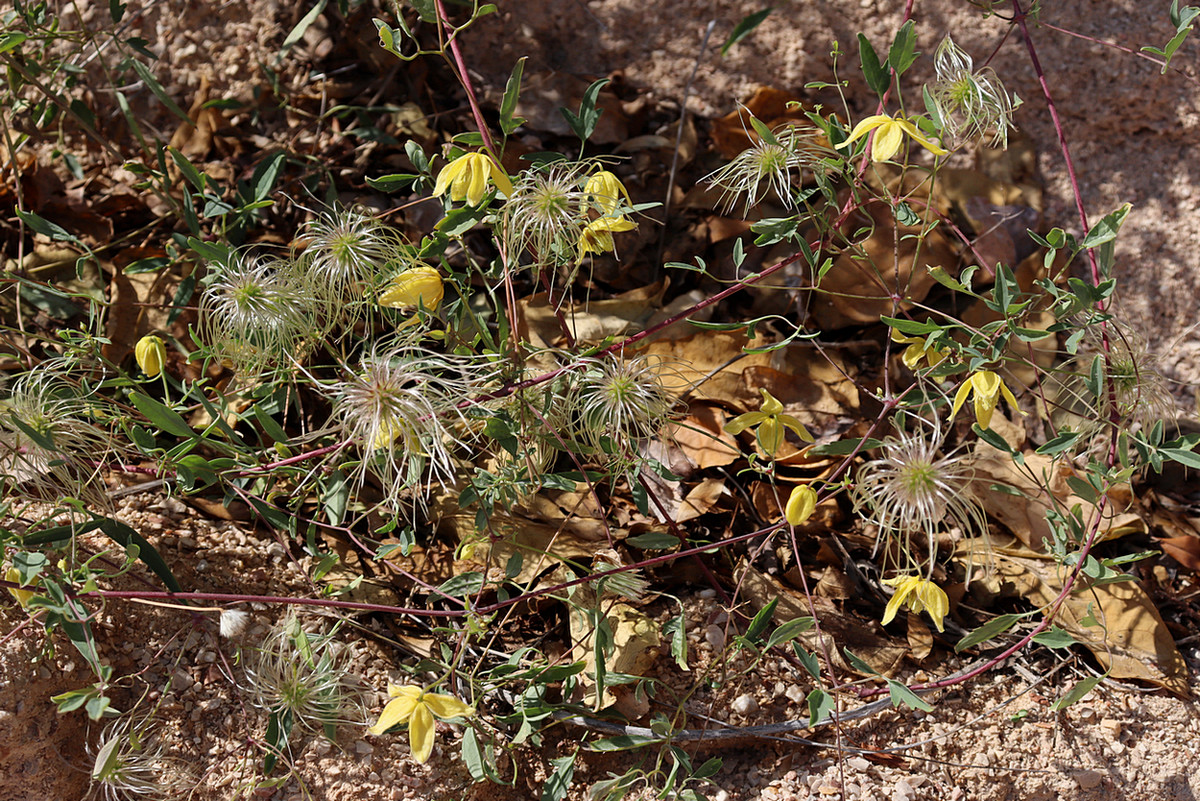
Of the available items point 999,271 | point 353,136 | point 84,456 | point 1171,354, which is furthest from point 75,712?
point 1171,354

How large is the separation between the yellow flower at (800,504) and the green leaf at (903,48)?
2.06 feet

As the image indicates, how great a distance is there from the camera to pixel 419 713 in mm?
1164

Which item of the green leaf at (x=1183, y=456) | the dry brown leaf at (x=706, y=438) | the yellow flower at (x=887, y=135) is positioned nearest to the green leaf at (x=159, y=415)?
the dry brown leaf at (x=706, y=438)

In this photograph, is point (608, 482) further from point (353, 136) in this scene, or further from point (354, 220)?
point (353, 136)

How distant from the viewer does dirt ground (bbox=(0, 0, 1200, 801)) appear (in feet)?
4.55

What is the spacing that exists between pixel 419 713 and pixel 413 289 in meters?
0.61

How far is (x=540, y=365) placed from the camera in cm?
170

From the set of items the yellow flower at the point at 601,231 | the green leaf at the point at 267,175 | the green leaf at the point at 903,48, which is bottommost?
the green leaf at the point at 267,175

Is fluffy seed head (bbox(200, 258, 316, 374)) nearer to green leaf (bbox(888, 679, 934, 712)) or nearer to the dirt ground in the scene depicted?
the dirt ground

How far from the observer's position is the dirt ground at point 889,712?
139 centimetres

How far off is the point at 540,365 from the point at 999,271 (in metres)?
0.83

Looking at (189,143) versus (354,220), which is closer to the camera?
(354,220)

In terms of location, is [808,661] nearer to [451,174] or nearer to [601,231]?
[601,231]

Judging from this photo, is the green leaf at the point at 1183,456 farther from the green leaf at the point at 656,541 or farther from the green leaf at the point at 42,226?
the green leaf at the point at 42,226
